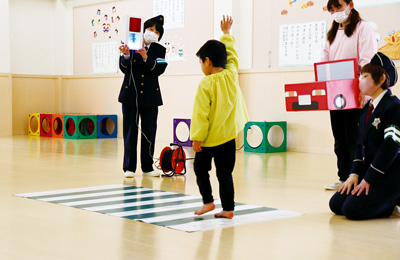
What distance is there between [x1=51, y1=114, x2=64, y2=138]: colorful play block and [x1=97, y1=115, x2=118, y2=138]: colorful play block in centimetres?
59

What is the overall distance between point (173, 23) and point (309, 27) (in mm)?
2380

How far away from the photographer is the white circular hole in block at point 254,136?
7246mm

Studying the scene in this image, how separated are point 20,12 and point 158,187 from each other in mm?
6751

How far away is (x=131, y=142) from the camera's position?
4.68 meters

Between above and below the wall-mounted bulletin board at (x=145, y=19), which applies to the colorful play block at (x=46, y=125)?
below

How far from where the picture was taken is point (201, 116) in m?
2.87

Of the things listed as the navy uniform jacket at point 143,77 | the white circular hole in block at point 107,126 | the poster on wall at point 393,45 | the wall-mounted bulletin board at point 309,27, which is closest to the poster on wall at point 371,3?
the wall-mounted bulletin board at point 309,27

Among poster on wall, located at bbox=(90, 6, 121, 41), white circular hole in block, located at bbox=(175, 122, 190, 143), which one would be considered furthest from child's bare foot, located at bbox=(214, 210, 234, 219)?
poster on wall, located at bbox=(90, 6, 121, 41)

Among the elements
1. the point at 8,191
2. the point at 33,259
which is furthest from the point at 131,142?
the point at 33,259

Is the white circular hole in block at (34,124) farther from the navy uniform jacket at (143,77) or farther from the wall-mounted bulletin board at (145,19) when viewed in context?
the navy uniform jacket at (143,77)

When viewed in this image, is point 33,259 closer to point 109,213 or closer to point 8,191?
point 109,213

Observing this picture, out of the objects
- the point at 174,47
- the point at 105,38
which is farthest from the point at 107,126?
the point at 174,47

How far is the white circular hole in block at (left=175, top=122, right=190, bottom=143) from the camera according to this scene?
8151mm

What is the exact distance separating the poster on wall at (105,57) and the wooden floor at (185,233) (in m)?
4.99
